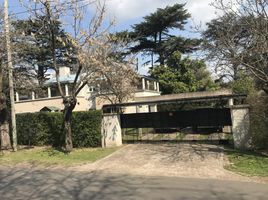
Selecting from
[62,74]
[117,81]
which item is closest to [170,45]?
[62,74]

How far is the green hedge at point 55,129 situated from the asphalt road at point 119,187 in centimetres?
702

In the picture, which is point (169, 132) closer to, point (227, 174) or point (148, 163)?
point (148, 163)

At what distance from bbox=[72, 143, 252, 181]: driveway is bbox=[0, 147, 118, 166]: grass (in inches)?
32.0

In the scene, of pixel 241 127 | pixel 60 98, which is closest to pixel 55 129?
pixel 241 127

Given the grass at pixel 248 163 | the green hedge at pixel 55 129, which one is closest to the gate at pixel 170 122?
the green hedge at pixel 55 129

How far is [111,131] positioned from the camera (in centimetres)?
2184

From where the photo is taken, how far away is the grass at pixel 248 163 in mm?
13891

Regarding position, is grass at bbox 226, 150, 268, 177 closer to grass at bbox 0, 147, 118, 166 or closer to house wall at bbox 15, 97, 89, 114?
grass at bbox 0, 147, 118, 166

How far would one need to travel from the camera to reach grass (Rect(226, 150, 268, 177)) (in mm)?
13891

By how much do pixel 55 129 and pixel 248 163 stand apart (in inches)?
460

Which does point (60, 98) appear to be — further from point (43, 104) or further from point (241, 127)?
point (241, 127)

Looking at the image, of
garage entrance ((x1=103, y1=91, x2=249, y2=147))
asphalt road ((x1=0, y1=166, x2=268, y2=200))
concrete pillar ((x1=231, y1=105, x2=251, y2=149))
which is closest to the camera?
asphalt road ((x1=0, y1=166, x2=268, y2=200))

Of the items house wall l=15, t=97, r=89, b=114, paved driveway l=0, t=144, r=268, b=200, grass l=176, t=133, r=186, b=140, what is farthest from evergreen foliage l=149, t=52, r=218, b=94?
paved driveway l=0, t=144, r=268, b=200

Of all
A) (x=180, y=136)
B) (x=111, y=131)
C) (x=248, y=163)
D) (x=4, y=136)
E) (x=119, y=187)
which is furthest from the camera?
(x=180, y=136)
